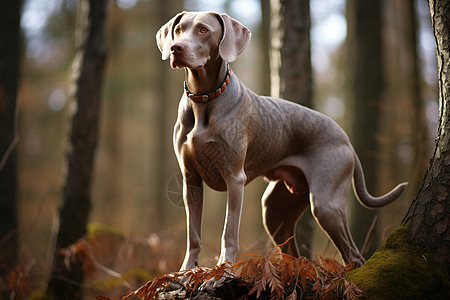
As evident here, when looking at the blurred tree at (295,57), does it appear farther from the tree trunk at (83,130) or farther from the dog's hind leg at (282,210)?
the tree trunk at (83,130)

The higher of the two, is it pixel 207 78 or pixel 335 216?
pixel 207 78

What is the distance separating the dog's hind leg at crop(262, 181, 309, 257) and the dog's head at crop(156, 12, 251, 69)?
1.57 meters

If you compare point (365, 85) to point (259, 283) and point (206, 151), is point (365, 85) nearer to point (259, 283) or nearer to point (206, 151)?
point (206, 151)

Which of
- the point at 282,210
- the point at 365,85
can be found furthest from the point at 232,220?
the point at 365,85

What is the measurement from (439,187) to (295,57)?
2.76m

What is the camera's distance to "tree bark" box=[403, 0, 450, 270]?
3.08m

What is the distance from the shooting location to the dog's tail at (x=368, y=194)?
391 cm

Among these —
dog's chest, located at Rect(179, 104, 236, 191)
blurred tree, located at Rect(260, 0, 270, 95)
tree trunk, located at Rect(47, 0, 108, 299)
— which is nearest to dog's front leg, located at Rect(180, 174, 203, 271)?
dog's chest, located at Rect(179, 104, 236, 191)

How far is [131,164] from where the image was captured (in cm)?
2509

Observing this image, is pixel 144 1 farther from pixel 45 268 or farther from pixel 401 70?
pixel 45 268

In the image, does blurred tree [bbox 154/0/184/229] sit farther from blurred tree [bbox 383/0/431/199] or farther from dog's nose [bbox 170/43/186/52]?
dog's nose [bbox 170/43/186/52]

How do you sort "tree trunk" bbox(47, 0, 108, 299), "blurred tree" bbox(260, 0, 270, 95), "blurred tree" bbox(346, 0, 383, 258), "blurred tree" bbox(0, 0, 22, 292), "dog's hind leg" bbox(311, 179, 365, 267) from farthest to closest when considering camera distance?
"blurred tree" bbox(260, 0, 270, 95), "blurred tree" bbox(346, 0, 383, 258), "blurred tree" bbox(0, 0, 22, 292), "tree trunk" bbox(47, 0, 108, 299), "dog's hind leg" bbox(311, 179, 365, 267)

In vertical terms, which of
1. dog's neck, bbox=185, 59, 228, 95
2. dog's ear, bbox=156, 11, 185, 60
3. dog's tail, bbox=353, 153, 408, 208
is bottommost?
dog's tail, bbox=353, 153, 408, 208

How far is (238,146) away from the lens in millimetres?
3260
